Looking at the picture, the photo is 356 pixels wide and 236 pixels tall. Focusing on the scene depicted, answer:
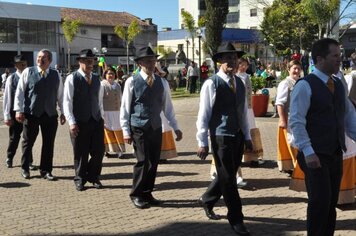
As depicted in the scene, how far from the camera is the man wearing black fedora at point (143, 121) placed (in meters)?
6.24

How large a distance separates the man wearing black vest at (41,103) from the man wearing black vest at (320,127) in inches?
193

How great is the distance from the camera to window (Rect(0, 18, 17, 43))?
53.0 meters

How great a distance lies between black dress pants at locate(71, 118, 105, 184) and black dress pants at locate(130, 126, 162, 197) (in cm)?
125

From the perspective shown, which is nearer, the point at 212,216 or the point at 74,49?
the point at 212,216

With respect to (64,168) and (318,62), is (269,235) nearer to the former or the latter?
(318,62)

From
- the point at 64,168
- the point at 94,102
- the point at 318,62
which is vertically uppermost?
the point at 318,62

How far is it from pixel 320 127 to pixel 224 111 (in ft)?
4.46

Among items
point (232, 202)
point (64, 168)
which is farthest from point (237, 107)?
point (64, 168)

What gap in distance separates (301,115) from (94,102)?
400 cm

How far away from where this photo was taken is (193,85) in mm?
28453

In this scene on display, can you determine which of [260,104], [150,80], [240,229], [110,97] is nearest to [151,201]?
[150,80]

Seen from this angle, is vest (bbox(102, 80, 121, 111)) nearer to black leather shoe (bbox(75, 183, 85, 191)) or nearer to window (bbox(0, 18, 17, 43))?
black leather shoe (bbox(75, 183, 85, 191))

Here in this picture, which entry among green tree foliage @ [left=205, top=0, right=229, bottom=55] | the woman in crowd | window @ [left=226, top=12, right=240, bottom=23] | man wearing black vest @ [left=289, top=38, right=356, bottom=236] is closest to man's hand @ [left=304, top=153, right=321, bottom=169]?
man wearing black vest @ [left=289, top=38, right=356, bottom=236]

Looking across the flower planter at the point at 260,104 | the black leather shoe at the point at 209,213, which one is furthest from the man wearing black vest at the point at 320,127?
the flower planter at the point at 260,104
